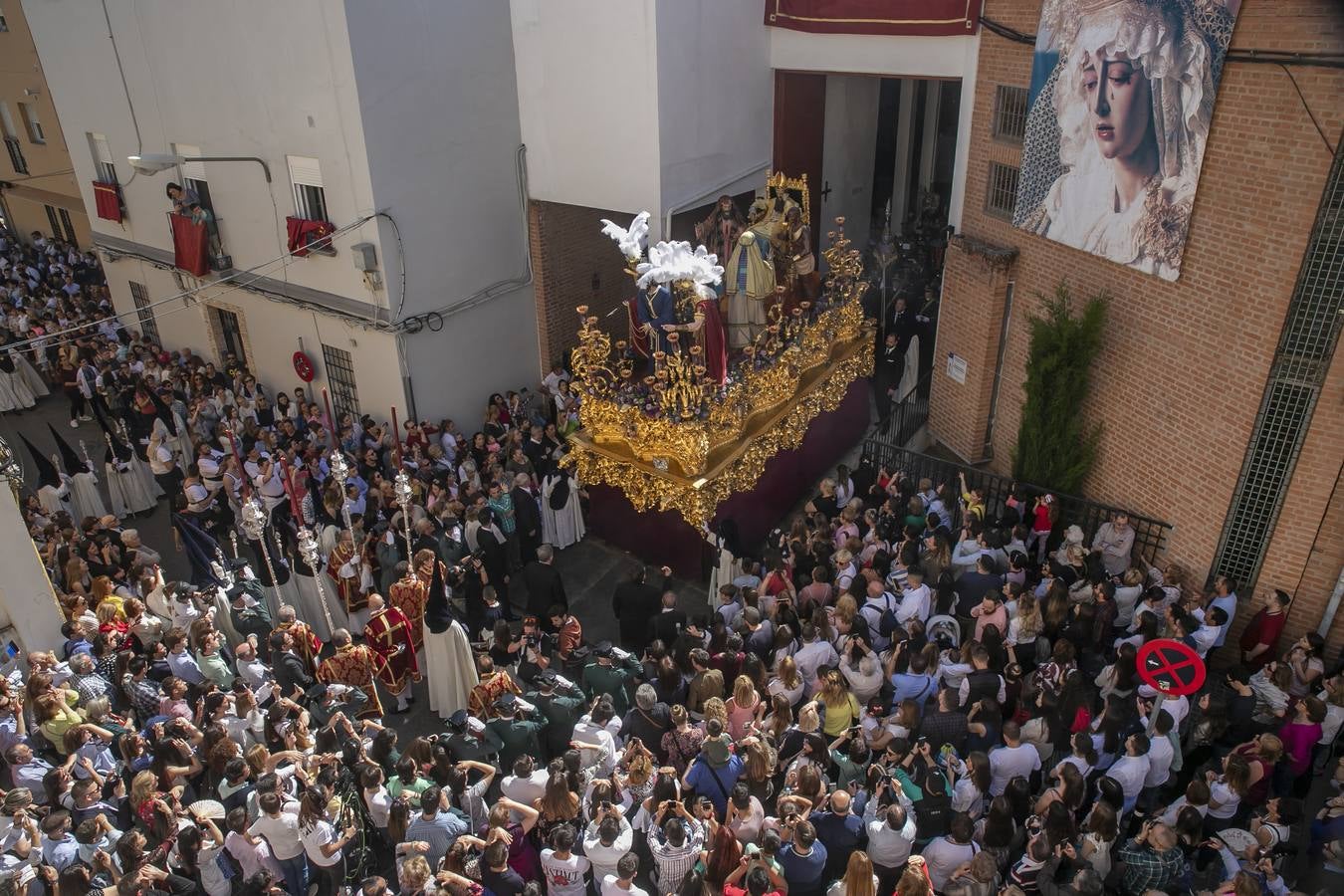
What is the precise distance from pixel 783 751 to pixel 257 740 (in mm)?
4777

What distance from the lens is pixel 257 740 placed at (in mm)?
8594

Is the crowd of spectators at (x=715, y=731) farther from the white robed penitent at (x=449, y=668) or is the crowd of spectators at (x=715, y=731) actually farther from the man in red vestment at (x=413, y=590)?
the man in red vestment at (x=413, y=590)

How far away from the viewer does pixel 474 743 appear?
783cm

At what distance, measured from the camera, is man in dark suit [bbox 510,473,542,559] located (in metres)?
12.1

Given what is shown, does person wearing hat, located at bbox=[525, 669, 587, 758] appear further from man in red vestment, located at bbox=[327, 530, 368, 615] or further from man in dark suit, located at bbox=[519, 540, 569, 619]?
man in red vestment, located at bbox=[327, 530, 368, 615]

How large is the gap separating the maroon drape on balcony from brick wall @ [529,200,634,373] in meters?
3.87

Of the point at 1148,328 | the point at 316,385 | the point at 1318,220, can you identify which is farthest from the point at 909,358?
the point at 316,385

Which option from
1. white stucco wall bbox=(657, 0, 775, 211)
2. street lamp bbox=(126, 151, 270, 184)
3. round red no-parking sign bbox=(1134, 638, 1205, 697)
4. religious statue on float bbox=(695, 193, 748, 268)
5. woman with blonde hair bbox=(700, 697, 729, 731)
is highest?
white stucco wall bbox=(657, 0, 775, 211)

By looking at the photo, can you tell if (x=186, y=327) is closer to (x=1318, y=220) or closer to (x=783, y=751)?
(x=783, y=751)

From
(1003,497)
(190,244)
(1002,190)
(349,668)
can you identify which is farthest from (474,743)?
(190,244)

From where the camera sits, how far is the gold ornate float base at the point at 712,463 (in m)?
11.1

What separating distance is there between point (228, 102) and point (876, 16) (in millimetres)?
10082

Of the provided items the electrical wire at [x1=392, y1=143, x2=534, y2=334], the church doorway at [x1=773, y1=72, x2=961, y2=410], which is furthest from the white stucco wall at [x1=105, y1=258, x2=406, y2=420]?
the church doorway at [x1=773, y1=72, x2=961, y2=410]

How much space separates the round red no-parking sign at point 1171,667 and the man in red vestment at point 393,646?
700 centimetres
